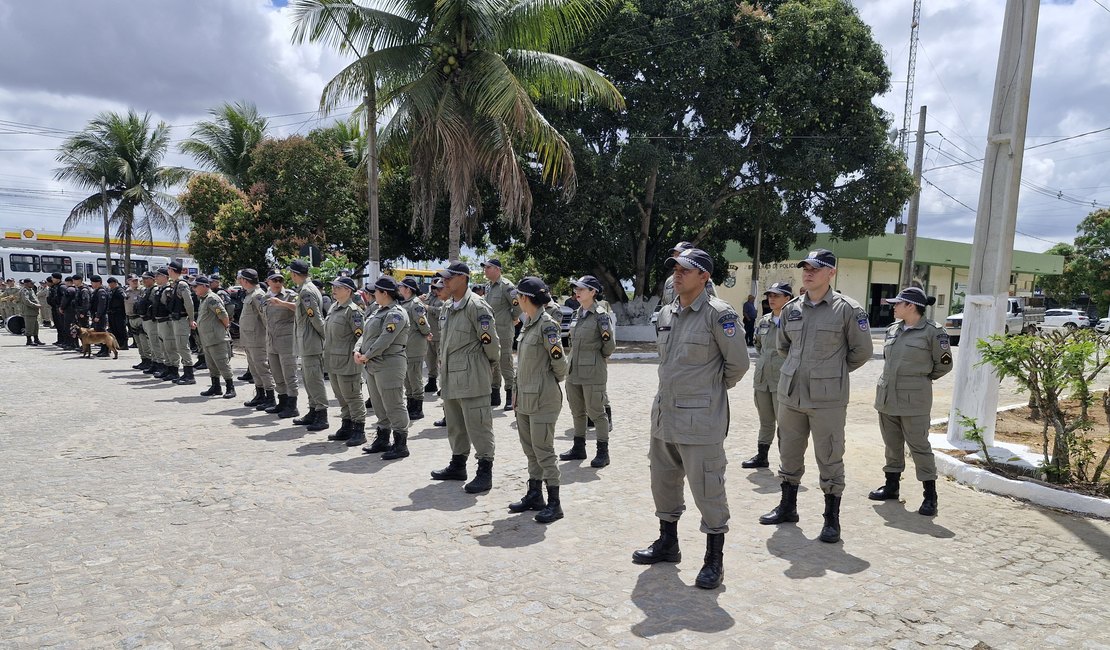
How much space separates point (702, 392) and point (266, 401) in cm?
746

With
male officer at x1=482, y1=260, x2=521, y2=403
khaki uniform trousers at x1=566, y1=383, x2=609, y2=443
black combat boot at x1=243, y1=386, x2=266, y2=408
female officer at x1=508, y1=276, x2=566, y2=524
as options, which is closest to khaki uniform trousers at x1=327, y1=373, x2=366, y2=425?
male officer at x1=482, y1=260, x2=521, y2=403

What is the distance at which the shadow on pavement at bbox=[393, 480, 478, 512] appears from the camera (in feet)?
17.3

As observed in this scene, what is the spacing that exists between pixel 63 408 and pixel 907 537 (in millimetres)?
10248

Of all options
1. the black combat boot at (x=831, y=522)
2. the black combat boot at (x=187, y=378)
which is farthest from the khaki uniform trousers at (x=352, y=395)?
the black combat boot at (x=187, y=378)

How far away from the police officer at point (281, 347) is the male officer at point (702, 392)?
20.1ft

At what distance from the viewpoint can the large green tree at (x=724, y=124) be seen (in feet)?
58.8

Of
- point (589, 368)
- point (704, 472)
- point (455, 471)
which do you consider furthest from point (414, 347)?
point (704, 472)

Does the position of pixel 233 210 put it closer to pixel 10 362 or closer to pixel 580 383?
pixel 10 362

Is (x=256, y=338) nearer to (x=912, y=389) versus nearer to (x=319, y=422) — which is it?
(x=319, y=422)

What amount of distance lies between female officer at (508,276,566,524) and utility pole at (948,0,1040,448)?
15.2ft

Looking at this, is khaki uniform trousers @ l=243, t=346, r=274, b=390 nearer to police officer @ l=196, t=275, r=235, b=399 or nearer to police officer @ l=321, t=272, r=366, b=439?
police officer @ l=196, t=275, r=235, b=399

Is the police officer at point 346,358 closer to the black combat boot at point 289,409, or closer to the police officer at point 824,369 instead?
the black combat boot at point 289,409

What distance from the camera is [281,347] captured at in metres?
8.70

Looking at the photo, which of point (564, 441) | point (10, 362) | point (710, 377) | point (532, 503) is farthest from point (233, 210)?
point (710, 377)
